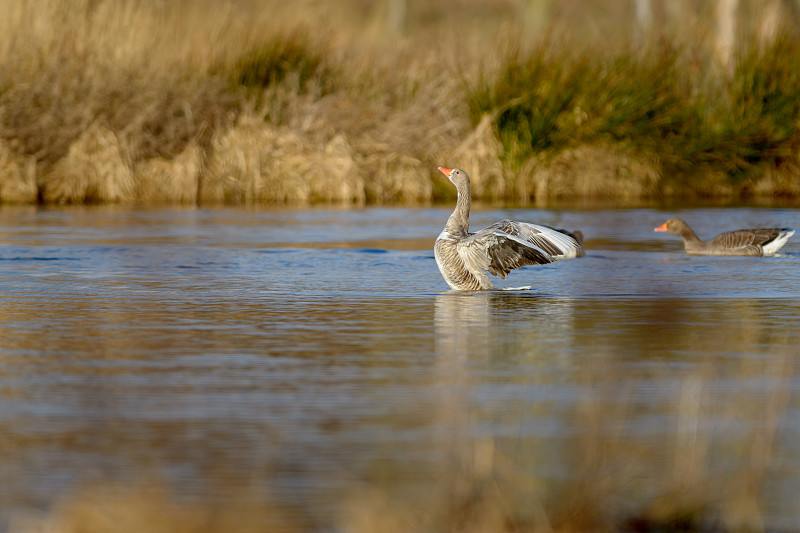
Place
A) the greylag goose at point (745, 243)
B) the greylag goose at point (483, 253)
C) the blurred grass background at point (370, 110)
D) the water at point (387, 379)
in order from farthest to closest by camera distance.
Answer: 1. the blurred grass background at point (370, 110)
2. the greylag goose at point (745, 243)
3. the greylag goose at point (483, 253)
4. the water at point (387, 379)

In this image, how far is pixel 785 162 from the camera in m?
23.3

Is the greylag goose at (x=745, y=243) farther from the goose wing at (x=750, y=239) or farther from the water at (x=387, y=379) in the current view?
the water at (x=387, y=379)

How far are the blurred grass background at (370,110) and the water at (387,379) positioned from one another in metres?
8.26

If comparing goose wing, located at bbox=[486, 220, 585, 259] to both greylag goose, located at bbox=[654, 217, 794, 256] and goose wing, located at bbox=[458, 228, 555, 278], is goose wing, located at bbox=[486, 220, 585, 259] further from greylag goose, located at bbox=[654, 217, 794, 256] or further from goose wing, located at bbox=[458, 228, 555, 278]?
greylag goose, located at bbox=[654, 217, 794, 256]

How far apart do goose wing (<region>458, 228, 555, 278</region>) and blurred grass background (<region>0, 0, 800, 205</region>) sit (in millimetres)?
11076

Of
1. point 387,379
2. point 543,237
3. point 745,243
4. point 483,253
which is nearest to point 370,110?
point 745,243

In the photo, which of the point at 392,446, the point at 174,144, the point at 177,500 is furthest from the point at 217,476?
the point at 174,144

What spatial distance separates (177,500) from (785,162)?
798 inches

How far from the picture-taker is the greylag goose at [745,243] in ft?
43.1

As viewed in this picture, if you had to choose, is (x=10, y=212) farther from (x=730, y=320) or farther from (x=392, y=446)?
(x=392, y=446)

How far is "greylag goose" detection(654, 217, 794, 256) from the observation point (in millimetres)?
13133

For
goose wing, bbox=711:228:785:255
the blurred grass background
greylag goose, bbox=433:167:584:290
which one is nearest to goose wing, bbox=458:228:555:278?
greylag goose, bbox=433:167:584:290

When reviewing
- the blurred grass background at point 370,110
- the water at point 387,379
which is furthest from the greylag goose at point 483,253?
the blurred grass background at point 370,110

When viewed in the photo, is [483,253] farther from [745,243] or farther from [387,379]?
[745,243]
